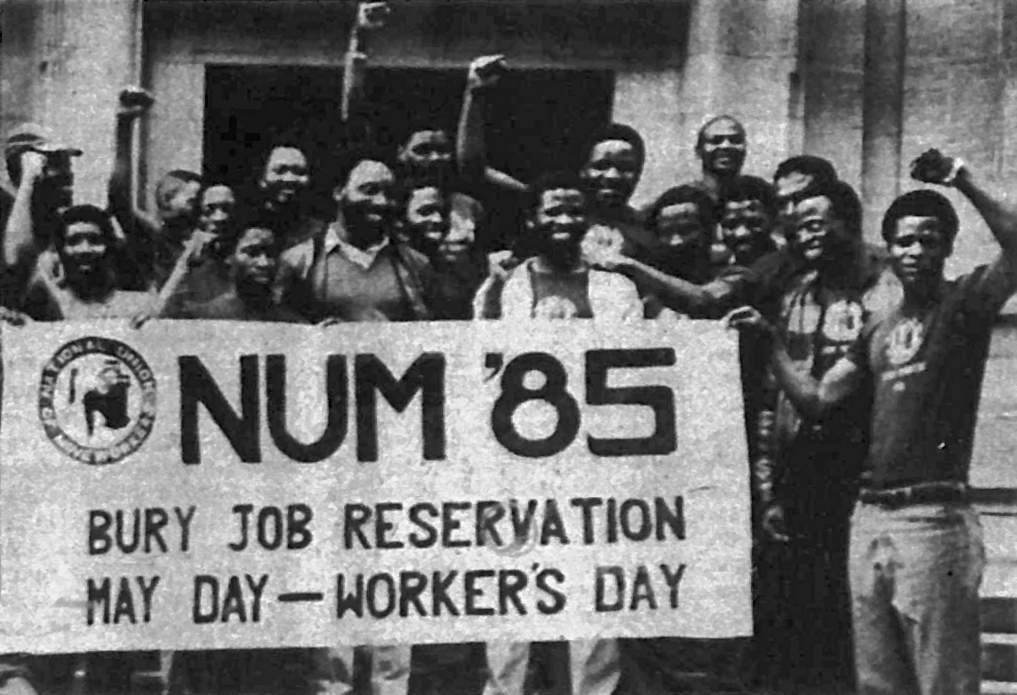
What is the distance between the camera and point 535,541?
23.9ft

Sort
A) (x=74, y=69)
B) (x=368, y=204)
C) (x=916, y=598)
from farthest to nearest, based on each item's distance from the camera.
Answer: (x=74, y=69) < (x=368, y=204) < (x=916, y=598)

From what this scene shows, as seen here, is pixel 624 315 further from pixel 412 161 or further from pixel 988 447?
pixel 988 447

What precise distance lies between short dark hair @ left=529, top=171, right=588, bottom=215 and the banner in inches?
19.4

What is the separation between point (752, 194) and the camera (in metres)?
7.41

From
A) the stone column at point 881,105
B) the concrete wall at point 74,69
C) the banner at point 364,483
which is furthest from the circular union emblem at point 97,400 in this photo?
the stone column at point 881,105

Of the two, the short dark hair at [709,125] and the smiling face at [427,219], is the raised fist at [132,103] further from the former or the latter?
the short dark hair at [709,125]

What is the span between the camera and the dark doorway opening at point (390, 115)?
7531 mm

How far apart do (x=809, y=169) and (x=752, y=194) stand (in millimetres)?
248

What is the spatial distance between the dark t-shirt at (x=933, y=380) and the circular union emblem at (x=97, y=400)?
9.28 feet

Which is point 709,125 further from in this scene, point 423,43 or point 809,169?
point 423,43

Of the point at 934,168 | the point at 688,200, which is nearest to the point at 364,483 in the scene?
the point at 688,200

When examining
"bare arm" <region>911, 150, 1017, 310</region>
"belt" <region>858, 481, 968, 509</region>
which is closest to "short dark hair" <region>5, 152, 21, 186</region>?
"belt" <region>858, 481, 968, 509</region>

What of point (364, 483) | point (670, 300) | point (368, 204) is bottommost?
point (364, 483)

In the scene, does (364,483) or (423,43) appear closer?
(364,483)
